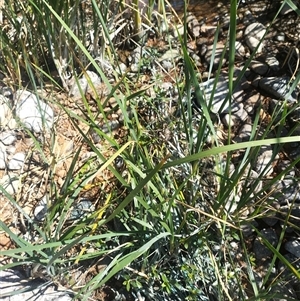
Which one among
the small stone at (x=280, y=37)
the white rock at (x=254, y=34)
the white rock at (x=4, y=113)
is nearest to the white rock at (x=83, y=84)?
the white rock at (x=4, y=113)

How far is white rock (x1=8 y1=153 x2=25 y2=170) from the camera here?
5.55 feet

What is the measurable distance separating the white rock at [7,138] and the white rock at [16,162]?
2.3 inches

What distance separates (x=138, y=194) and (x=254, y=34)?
1.02 meters

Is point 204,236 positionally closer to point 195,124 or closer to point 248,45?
point 195,124

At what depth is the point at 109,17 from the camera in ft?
6.09

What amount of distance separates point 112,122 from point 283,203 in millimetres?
650

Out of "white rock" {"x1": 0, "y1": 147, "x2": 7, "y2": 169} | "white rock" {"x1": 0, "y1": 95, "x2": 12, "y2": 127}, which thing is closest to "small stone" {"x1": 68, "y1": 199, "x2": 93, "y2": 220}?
"white rock" {"x1": 0, "y1": 147, "x2": 7, "y2": 169}

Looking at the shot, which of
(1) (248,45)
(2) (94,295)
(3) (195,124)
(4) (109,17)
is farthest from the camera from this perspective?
(1) (248,45)

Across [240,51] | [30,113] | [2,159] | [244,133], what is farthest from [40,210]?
[240,51]

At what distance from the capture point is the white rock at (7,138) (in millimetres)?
1736

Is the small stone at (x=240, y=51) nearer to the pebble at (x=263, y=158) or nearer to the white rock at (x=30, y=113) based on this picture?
the pebble at (x=263, y=158)

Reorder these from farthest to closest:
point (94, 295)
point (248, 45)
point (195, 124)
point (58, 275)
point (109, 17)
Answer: point (248, 45)
point (109, 17)
point (195, 124)
point (94, 295)
point (58, 275)

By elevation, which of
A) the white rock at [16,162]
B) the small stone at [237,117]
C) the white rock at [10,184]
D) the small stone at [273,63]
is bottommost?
the small stone at [237,117]

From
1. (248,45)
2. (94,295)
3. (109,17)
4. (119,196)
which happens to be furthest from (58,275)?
(248,45)
